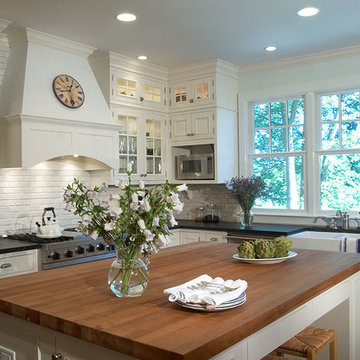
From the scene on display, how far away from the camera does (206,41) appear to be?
4.66 metres

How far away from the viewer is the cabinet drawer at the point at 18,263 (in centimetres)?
365

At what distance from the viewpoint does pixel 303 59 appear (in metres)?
5.26

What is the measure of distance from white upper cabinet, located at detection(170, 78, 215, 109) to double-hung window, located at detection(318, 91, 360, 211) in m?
1.33

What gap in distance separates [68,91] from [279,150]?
2.68 meters

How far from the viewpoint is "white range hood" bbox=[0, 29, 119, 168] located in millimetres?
4113

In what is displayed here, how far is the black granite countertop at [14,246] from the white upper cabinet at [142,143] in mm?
1504

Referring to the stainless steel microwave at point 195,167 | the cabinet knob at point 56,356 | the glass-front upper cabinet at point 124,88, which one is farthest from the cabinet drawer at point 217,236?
the cabinet knob at point 56,356

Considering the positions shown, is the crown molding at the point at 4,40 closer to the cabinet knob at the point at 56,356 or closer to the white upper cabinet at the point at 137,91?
the white upper cabinet at the point at 137,91

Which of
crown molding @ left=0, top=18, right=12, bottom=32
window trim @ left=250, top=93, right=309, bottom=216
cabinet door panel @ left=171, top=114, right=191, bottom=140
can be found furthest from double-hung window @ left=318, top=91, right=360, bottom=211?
crown molding @ left=0, top=18, right=12, bottom=32

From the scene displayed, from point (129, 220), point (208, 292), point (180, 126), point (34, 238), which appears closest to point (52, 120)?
point (34, 238)

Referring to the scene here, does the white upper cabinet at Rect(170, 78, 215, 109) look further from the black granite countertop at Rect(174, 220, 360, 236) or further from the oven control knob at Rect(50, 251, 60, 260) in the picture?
the oven control knob at Rect(50, 251, 60, 260)

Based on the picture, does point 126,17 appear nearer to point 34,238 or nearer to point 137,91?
point 137,91

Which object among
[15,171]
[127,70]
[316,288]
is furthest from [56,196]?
[316,288]

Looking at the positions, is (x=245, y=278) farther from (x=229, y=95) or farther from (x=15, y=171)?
(x=229, y=95)
